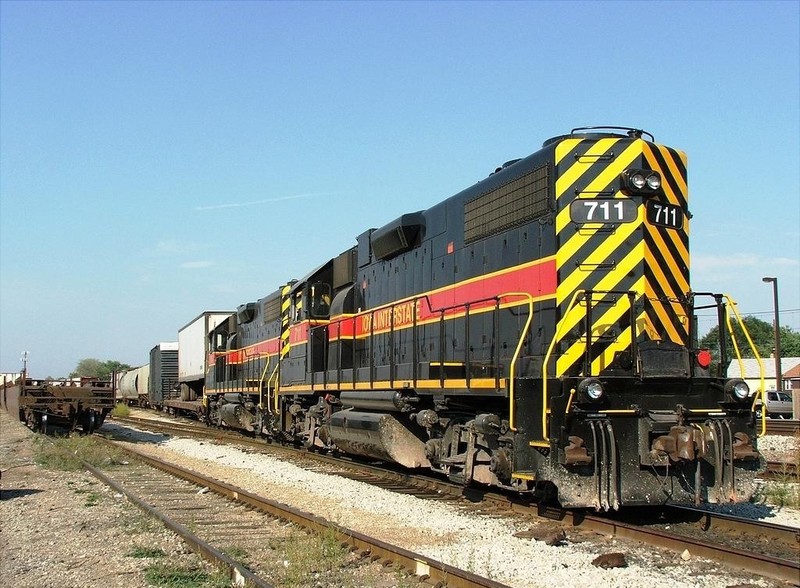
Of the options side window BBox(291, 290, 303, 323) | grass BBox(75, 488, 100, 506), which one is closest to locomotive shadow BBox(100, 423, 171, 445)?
side window BBox(291, 290, 303, 323)

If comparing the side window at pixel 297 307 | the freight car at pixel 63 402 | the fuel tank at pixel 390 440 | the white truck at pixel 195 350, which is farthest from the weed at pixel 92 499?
the white truck at pixel 195 350

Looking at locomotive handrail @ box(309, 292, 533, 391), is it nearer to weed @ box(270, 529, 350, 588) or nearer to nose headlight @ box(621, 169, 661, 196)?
nose headlight @ box(621, 169, 661, 196)

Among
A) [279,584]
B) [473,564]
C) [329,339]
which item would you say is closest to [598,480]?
[473,564]

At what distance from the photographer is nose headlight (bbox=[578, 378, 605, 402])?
7.26 meters

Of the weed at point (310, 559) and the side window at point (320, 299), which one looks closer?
the weed at point (310, 559)

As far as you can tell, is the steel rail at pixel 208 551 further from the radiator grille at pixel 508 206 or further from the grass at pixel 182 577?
the radiator grille at pixel 508 206

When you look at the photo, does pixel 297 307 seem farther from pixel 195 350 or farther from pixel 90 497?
pixel 195 350

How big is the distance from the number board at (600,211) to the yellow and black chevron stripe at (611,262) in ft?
0.18

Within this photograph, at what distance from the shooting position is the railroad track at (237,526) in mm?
5859

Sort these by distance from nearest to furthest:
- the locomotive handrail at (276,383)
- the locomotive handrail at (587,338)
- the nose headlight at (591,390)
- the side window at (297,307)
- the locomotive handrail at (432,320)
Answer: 1. the nose headlight at (591,390)
2. the locomotive handrail at (587,338)
3. the locomotive handrail at (432,320)
4. the side window at (297,307)
5. the locomotive handrail at (276,383)

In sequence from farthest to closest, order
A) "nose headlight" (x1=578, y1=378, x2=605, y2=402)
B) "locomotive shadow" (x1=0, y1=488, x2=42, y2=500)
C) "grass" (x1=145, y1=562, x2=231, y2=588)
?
"locomotive shadow" (x1=0, y1=488, x2=42, y2=500) → "nose headlight" (x1=578, y1=378, x2=605, y2=402) → "grass" (x1=145, y1=562, x2=231, y2=588)

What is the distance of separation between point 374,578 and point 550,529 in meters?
2.08

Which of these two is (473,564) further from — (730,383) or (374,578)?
(730,383)

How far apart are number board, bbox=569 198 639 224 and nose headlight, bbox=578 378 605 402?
6.46 feet
